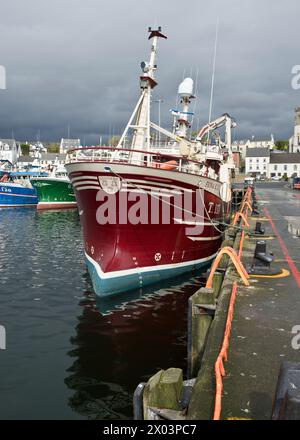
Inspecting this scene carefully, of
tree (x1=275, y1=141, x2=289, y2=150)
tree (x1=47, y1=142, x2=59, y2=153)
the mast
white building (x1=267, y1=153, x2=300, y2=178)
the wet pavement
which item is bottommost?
the wet pavement

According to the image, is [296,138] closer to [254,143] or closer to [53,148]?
[254,143]

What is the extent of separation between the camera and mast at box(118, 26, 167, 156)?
16.1 metres

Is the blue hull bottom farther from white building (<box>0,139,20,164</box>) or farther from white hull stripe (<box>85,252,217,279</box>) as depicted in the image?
white building (<box>0,139,20,164</box>)

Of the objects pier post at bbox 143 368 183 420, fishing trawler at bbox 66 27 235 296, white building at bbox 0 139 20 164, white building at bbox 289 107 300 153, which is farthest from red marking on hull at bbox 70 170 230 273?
white building at bbox 289 107 300 153

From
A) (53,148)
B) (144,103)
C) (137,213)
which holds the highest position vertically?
(53,148)

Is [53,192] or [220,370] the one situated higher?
[53,192]

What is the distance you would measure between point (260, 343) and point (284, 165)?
430 ft

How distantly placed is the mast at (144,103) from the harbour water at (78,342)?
621cm

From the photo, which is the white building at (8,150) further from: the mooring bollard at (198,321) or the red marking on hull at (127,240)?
the mooring bollard at (198,321)

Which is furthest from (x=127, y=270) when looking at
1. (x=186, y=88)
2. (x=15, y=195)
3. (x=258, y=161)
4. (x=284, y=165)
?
(x=258, y=161)

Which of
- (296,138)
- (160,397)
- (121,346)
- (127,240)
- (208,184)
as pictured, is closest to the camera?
(160,397)

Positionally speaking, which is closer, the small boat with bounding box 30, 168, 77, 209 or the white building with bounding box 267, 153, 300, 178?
the small boat with bounding box 30, 168, 77, 209

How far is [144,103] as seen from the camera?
16.5m

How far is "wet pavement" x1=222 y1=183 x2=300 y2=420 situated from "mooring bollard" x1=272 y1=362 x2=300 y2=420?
1197mm
